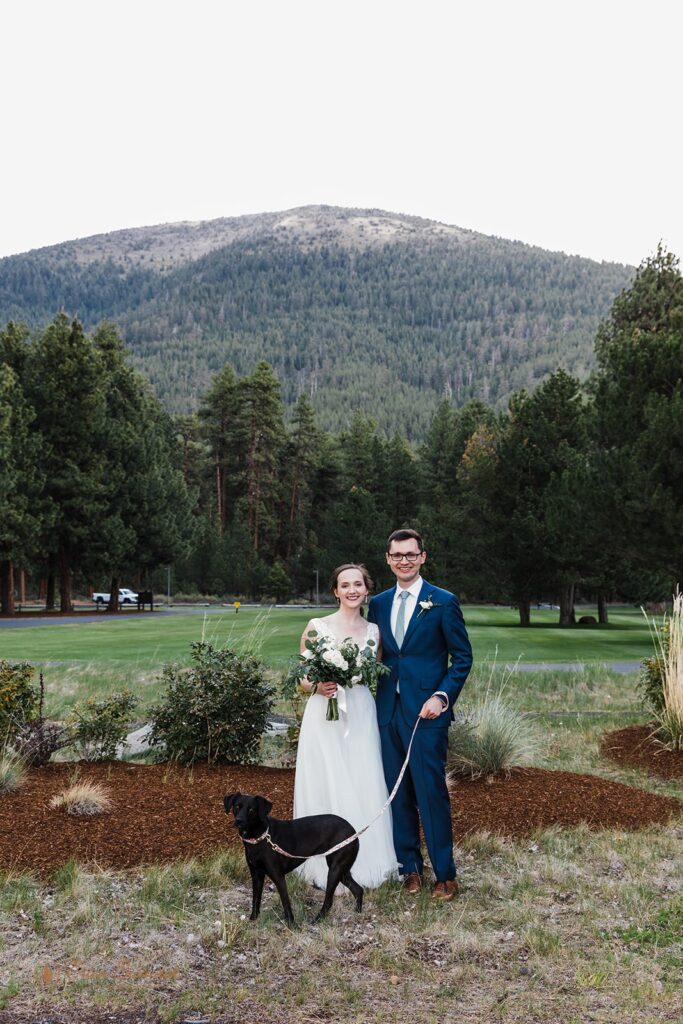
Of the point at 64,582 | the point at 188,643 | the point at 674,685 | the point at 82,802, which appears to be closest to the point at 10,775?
the point at 82,802

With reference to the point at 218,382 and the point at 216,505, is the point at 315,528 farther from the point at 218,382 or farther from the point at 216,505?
the point at 218,382

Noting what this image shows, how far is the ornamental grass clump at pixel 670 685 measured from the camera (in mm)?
8961

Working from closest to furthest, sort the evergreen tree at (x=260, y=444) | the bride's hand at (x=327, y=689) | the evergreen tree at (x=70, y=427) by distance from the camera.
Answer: the bride's hand at (x=327, y=689) → the evergreen tree at (x=70, y=427) → the evergreen tree at (x=260, y=444)

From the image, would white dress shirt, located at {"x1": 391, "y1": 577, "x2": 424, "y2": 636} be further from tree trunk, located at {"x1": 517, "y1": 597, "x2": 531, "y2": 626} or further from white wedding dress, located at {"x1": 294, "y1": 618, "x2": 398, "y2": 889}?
tree trunk, located at {"x1": 517, "y1": 597, "x2": 531, "y2": 626}

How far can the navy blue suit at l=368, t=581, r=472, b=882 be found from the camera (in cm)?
501

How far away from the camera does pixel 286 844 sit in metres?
4.57

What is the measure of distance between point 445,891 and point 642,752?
5.00 meters

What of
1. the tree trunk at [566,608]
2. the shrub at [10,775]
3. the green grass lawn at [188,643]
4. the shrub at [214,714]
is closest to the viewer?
the shrub at [10,775]

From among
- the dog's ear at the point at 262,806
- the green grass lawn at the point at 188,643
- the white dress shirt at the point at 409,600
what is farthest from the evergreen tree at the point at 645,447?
the dog's ear at the point at 262,806

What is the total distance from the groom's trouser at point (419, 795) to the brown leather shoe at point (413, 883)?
6 cm

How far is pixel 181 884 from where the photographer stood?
5145 millimetres

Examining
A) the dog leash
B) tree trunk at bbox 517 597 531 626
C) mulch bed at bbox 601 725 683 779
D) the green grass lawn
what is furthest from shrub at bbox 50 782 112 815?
tree trunk at bbox 517 597 531 626

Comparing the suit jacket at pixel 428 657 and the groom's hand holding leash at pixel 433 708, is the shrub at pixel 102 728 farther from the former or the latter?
the groom's hand holding leash at pixel 433 708

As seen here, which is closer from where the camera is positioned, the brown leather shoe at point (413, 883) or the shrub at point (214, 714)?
the brown leather shoe at point (413, 883)
